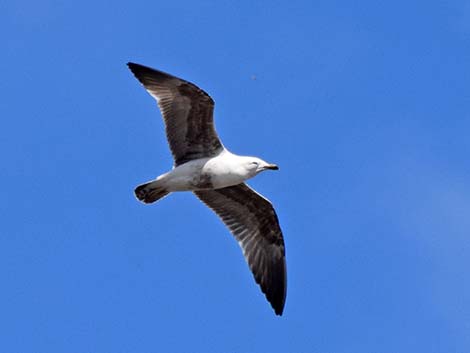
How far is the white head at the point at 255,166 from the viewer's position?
15.9m

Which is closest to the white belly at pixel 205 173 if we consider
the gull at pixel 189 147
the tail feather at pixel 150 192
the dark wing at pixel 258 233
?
the gull at pixel 189 147

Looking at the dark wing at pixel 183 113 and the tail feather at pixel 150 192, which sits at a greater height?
the dark wing at pixel 183 113

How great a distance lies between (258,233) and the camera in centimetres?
1739

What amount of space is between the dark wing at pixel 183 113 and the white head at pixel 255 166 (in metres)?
0.46

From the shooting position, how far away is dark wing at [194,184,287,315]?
17.1 metres

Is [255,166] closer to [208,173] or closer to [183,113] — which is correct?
[208,173]

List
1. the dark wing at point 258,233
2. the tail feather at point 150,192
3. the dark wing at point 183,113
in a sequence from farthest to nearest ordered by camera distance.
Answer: the dark wing at point 258,233 < the tail feather at point 150,192 < the dark wing at point 183,113

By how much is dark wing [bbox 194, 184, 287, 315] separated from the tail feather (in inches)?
54.2

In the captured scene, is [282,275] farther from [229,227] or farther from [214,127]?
[214,127]

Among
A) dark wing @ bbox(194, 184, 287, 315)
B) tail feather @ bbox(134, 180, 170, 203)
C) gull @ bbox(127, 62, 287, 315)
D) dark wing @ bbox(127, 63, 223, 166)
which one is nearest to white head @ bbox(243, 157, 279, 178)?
gull @ bbox(127, 62, 287, 315)

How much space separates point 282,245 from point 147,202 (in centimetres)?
262

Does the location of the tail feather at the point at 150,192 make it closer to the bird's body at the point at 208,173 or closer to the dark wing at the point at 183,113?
the bird's body at the point at 208,173

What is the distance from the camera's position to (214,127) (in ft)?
52.2

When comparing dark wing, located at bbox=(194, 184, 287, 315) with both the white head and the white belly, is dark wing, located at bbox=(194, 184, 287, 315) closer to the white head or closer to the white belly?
the white head
